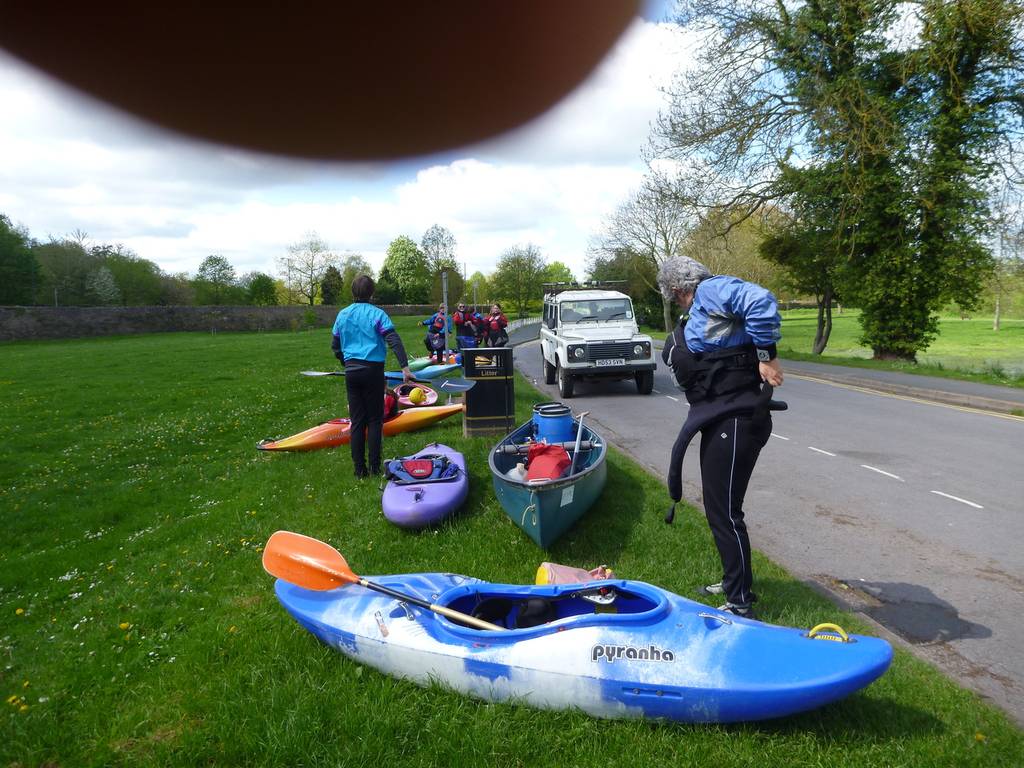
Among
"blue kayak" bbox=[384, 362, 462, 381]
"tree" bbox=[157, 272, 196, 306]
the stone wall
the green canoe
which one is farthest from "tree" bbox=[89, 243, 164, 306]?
the green canoe

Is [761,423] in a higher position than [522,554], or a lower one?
higher

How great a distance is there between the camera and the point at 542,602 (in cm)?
337

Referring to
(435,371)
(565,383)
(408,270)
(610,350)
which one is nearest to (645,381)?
(610,350)

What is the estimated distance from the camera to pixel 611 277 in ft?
157

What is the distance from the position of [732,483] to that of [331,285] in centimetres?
7823

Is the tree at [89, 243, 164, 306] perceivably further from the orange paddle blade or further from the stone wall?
the orange paddle blade

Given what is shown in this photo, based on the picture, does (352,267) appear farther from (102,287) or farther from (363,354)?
(363,354)

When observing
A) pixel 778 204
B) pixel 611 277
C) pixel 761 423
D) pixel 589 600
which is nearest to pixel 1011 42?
pixel 778 204

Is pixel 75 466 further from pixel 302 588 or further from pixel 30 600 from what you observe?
pixel 302 588

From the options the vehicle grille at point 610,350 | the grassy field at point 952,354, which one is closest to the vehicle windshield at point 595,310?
the vehicle grille at point 610,350

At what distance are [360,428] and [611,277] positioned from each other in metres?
43.0

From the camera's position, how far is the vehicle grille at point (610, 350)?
522 inches

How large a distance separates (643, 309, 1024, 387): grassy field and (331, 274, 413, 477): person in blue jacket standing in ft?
46.3

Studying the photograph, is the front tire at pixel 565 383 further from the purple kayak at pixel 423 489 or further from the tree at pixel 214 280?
the tree at pixel 214 280
